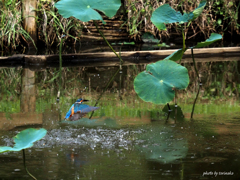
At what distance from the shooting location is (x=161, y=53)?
5.14 m

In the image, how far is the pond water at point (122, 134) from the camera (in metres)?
1.87

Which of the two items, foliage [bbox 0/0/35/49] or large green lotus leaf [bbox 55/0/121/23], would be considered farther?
foliage [bbox 0/0/35/49]

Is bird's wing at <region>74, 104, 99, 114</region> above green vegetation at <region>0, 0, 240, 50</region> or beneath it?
beneath

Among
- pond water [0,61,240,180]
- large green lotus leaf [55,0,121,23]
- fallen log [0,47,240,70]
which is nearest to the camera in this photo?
pond water [0,61,240,180]

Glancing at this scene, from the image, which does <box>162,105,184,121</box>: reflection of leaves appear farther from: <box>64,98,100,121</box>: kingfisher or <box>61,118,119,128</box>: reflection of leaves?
<box>64,98,100,121</box>: kingfisher

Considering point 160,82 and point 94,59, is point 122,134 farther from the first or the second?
point 94,59

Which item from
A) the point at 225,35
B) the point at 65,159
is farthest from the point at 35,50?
the point at 65,159

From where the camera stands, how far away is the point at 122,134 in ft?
7.84

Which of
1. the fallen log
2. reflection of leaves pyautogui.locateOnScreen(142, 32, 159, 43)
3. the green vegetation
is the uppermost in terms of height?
the green vegetation

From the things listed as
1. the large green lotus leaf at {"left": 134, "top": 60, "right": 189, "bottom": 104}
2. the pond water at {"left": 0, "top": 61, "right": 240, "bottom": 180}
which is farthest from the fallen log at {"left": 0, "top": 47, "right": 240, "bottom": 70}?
the large green lotus leaf at {"left": 134, "top": 60, "right": 189, "bottom": 104}

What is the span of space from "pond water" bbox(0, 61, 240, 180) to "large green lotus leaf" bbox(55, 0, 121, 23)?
743mm

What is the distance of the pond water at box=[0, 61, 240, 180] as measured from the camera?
6.12 feet

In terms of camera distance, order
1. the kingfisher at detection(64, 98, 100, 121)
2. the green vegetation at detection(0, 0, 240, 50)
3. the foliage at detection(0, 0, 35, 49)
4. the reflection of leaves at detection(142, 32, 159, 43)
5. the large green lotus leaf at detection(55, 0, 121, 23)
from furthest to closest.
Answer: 1. the reflection of leaves at detection(142, 32, 159, 43)
2. the green vegetation at detection(0, 0, 240, 50)
3. the foliage at detection(0, 0, 35, 49)
4. the large green lotus leaf at detection(55, 0, 121, 23)
5. the kingfisher at detection(64, 98, 100, 121)

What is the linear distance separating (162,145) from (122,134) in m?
0.30
